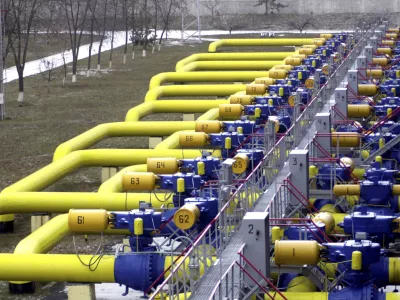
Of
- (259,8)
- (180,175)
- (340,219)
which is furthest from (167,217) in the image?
(259,8)

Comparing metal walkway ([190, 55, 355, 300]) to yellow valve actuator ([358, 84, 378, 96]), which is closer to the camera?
metal walkway ([190, 55, 355, 300])

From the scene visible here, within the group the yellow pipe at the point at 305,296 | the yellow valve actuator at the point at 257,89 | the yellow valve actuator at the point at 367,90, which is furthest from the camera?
the yellow valve actuator at the point at 257,89

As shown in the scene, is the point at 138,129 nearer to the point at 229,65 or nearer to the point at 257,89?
the point at 257,89

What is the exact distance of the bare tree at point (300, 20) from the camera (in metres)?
102

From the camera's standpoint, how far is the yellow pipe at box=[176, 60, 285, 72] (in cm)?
6119

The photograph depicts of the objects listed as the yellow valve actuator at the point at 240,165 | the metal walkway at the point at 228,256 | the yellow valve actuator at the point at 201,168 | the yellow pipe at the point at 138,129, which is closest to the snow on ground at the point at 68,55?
the yellow pipe at the point at 138,129

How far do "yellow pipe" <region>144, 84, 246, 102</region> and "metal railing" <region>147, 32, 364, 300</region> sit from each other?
1776 cm

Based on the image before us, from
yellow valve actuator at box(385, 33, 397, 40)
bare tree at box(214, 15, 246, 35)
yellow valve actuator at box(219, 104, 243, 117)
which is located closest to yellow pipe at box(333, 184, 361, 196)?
yellow valve actuator at box(219, 104, 243, 117)

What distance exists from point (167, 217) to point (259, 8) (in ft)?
283

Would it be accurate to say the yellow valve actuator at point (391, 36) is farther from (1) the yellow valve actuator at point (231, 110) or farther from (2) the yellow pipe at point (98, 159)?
(2) the yellow pipe at point (98, 159)

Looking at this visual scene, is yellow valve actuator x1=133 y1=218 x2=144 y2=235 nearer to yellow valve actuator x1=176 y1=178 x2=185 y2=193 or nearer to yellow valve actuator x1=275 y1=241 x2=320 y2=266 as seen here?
yellow valve actuator x1=176 y1=178 x2=185 y2=193

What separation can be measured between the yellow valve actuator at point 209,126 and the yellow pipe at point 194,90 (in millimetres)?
18377

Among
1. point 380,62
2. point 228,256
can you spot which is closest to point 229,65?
point 380,62

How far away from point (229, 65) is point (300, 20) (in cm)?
4333
